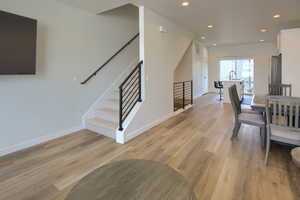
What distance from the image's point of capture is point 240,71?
10.5m

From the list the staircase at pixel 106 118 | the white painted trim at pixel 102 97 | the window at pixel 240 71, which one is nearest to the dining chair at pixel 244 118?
the staircase at pixel 106 118

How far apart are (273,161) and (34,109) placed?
399 cm

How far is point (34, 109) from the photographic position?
323cm

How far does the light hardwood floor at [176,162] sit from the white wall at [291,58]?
1.50 meters

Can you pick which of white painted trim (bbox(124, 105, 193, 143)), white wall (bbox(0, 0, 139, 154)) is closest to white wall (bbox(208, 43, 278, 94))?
white painted trim (bbox(124, 105, 193, 143))

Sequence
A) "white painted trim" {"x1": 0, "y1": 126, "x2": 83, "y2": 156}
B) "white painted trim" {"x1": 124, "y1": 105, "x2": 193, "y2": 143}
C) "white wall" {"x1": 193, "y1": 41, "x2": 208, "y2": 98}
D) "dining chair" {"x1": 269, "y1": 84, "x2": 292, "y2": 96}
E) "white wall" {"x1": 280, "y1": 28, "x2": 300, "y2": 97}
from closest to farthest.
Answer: "white painted trim" {"x1": 0, "y1": 126, "x2": 83, "y2": 156}, "white painted trim" {"x1": 124, "y1": 105, "x2": 193, "y2": 143}, "dining chair" {"x1": 269, "y1": 84, "x2": 292, "y2": 96}, "white wall" {"x1": 280, "y1": 28, "x2": 300, "y2": 97}, "white wall" {"x1": 193, "y1": 41, "x2": 208, "y2": 98}

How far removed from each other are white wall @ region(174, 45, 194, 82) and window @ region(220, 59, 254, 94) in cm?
378

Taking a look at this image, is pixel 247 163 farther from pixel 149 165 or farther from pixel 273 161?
pixel 149 165

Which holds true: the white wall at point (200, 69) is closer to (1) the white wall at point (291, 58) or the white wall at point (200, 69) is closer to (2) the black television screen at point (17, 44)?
(1) the white wall at point (291, 58)

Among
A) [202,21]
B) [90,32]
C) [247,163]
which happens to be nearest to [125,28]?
[90,32]

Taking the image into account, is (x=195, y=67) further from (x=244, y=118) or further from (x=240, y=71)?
(x=244, y=118)

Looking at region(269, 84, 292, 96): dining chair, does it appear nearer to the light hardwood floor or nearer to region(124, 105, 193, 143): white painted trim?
the light hardwood floor

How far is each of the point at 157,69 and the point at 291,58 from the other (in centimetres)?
322

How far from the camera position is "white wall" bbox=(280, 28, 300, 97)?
4.24m
